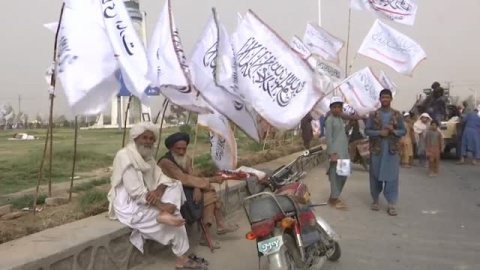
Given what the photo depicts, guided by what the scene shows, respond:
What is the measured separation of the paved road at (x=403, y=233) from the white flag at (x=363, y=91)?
3.65 m

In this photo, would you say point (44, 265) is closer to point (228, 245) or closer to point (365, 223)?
point (228, 245)

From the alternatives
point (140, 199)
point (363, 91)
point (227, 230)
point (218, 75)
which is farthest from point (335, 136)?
point (363, 91)

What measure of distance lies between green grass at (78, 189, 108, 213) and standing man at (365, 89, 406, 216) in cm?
354

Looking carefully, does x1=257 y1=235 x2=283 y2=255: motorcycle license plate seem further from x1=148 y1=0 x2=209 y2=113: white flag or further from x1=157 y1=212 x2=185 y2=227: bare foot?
x1=148 y1=0 x2=209 y2=113: white flag

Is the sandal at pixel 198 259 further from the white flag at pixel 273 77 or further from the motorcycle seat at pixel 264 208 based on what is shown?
the white flag at pixel 273 77

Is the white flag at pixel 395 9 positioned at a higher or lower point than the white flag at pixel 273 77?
higher

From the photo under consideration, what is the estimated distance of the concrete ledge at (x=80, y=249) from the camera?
3402mm

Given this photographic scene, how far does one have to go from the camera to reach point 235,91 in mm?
5914

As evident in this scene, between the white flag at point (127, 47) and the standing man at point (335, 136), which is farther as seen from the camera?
the standing man at point (335, 136)

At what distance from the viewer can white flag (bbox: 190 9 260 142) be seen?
5484mm

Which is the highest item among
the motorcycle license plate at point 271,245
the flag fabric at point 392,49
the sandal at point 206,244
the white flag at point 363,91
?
the flag fabric at point 392,49

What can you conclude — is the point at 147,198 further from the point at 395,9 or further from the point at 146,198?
the point at 395,9

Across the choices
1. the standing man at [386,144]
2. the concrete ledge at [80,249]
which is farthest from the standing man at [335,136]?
the concrete ledge at [80,249]

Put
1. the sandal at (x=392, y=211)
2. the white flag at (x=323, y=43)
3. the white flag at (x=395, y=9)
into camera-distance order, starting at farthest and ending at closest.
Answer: the white flag at (x=323, y=43) < the white flag at (x=395, y=9) < the sandal at (x=392, y=211)
